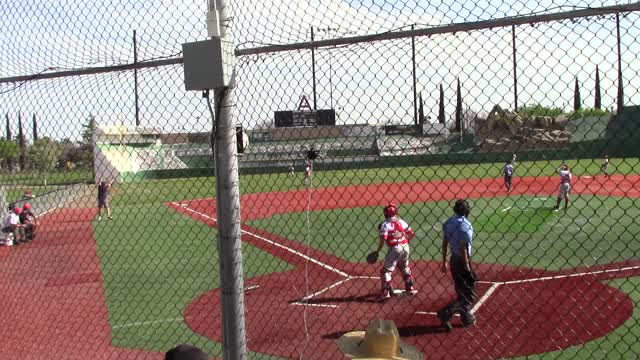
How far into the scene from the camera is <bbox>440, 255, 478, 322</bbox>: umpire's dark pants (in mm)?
7875

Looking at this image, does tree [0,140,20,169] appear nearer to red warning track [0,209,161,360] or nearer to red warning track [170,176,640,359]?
red warning track [0,209,161,360]

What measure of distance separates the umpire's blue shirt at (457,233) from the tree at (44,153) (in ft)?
17.2

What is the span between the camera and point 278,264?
13.0 meters

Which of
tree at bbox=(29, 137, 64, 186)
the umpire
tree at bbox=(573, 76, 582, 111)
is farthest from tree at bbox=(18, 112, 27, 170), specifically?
the umpire

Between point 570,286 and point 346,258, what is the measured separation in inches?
200

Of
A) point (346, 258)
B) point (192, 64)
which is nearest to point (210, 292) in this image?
point (346, 258)

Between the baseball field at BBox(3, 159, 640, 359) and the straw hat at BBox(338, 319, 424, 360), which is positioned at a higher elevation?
the straw hat at BBox(338, 319, 424, 360)

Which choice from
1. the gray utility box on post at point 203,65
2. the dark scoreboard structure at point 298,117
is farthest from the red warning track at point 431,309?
the gray utility box on post at point 203,65

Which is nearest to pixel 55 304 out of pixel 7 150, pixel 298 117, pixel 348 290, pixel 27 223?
pixel 7 150

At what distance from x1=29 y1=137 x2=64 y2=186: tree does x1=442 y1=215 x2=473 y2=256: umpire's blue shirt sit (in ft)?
17.2

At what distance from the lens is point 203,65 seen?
9.68ft

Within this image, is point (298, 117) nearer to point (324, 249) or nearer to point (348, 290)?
point (348, 290)

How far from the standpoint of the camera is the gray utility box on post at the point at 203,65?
292cm

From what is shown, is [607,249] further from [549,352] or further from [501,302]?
[549,352]
